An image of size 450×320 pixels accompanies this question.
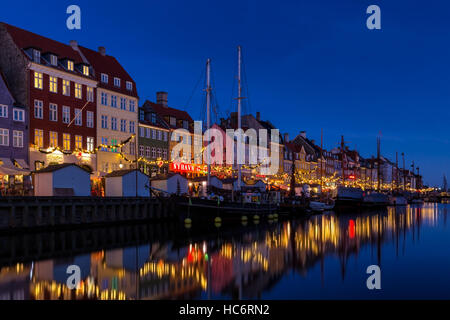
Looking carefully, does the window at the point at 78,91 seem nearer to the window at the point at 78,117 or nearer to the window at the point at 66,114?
the window at the point at 78,117

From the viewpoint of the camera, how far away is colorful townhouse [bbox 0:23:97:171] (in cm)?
4666

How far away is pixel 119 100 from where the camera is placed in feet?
193

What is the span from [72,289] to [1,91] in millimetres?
32436

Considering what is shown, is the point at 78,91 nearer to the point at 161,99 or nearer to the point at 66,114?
the point at 66,114

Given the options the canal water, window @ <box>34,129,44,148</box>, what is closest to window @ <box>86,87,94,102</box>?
window @ <box>34,129,44,148</box>

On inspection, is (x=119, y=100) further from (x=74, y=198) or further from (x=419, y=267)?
(x=419, y=267)

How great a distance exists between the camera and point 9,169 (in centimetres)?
3888

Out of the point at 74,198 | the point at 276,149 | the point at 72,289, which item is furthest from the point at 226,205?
the point at 276,149

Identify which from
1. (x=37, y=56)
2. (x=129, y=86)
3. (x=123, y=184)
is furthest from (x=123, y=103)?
(x=123, y=184)

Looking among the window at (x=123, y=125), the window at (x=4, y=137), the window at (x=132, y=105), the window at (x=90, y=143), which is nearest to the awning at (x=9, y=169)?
the window at (x=4, y=137)

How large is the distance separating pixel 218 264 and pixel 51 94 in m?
33.5

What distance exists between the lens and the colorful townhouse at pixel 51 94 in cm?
4666

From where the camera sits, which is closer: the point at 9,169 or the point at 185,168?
the point at 9,169

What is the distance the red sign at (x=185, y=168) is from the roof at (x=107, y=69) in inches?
457
